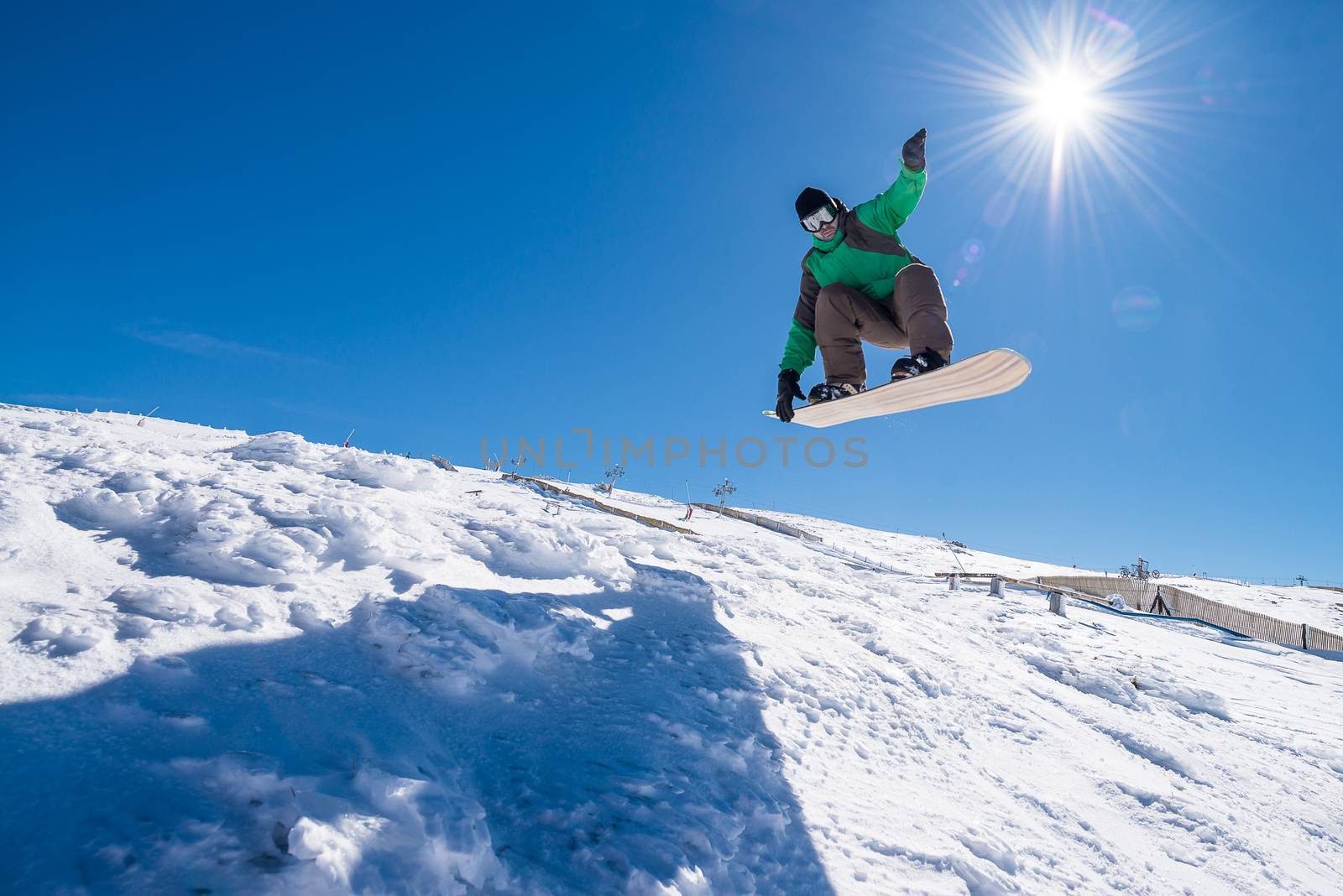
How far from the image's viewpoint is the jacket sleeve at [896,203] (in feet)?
13.6

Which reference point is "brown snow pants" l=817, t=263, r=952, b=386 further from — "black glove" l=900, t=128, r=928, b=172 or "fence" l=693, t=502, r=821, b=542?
"fence" l=693, t=502, r=821, b=542

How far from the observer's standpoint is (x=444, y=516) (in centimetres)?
442

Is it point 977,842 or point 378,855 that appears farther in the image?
point 977,842

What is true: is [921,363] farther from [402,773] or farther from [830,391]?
[402,773]

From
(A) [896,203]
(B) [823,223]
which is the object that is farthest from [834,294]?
(A) [896,203]

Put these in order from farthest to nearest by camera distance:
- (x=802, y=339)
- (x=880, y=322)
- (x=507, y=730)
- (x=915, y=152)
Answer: (x=802, y=339)
(x=880, y=322)
(x=915, y=152)
(x=507, y=730)

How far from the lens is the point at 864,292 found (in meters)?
4.90

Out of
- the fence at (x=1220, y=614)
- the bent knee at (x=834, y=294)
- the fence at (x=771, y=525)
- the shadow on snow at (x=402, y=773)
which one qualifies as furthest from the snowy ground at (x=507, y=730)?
the fence at (x=771, y=525)

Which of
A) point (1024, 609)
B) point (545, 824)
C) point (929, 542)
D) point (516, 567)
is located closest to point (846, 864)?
point (545, 824)

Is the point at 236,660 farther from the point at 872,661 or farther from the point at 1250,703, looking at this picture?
the point at 1250,703

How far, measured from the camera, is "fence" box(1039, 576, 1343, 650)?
1499cm

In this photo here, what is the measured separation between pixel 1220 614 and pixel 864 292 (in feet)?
65.6

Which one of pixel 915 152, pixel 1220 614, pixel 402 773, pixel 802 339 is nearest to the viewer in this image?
pixel 402 773

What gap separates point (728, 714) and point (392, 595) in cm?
179
